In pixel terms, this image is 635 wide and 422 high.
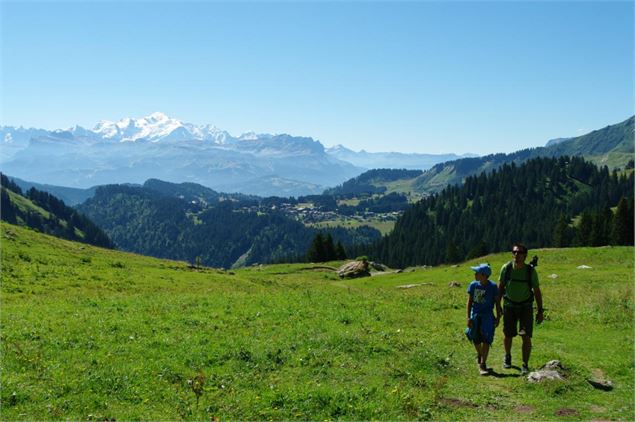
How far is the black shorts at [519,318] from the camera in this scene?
16.6 meters

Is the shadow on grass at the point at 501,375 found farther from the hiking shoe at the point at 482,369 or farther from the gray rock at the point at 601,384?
the gray rock at the point at 601,384

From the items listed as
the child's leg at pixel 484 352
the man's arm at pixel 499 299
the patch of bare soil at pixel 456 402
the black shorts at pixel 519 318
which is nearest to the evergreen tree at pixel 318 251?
the black shorts at pixel 519 318

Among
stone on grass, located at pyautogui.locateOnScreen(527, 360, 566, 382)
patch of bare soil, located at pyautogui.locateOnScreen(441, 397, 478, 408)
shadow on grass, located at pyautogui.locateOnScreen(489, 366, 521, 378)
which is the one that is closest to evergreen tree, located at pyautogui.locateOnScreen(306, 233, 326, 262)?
shadow on grass, located at pyautogui.locateOnScreen(489, 366, 521, 378)

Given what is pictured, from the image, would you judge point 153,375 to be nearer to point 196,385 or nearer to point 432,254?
point 196,385

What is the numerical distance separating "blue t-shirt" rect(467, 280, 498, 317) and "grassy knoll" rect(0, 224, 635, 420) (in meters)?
2.28

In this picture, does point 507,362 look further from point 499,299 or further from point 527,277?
point 527,277

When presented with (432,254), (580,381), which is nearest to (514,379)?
(580,381)

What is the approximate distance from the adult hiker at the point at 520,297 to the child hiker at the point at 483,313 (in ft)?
1.47

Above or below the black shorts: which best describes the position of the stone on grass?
below

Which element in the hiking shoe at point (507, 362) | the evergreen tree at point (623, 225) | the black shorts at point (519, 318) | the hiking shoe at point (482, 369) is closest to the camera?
the hiking shoe at point (482, 369)

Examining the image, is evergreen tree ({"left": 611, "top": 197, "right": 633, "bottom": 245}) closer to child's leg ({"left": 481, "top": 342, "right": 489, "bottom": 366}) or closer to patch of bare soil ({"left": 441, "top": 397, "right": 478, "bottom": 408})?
child's leg ({"left": 481, "top": 342, "right": 489, "bottom": 366})

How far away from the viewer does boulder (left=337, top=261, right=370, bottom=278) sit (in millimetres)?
84938

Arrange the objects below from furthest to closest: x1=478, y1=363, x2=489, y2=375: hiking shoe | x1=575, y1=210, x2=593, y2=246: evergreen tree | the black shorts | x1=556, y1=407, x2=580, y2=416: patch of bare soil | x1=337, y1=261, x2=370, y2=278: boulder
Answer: x1=575, y1=210, x2=593, y2=246: evergreen tree
x1=337, y1=261, x2=370, y2=278: boulder
the black shorts
x1=478, y1=363, x2=489, y2=375: hiking shoe
x1=556, y1=407, x2=580, y2=416: patch of bare soil

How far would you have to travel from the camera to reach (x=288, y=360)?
17.0 meters
